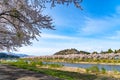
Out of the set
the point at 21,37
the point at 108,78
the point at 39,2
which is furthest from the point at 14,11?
the point at 108,78

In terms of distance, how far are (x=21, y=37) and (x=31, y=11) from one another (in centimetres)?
360

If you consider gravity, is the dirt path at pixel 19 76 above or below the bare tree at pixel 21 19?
below

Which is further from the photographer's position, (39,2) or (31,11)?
(31,11)

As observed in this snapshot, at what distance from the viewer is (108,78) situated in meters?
24.8

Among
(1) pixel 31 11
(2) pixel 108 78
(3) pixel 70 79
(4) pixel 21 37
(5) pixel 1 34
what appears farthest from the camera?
(5) pixel 1 34

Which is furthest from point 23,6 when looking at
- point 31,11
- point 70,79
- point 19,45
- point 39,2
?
point 70,79

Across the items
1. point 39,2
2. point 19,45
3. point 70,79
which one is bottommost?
point 70,79

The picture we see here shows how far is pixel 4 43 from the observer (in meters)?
32.0

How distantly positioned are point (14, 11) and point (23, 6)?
1.41 metres

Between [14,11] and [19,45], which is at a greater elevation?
[14,11]

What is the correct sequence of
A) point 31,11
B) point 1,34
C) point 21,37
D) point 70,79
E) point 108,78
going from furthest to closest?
point 1,34 → point 21,37 → point 31,11 → point 108,78 → point 70,79

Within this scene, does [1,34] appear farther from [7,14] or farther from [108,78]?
[108,78]

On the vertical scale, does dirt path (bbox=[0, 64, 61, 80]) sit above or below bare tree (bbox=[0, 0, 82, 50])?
below

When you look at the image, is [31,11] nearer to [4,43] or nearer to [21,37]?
[21,37]
